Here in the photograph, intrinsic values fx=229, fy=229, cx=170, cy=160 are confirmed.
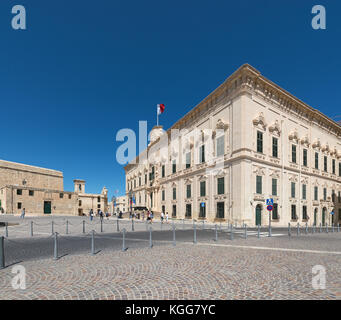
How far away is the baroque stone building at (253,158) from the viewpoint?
91.7 ft

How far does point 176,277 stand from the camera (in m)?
5.81

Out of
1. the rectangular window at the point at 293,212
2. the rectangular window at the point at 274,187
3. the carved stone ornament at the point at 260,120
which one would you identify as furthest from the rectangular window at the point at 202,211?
the carved stone ornament at the point at 260,120

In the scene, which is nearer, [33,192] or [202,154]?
[202,154]

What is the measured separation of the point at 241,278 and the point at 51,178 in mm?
76763

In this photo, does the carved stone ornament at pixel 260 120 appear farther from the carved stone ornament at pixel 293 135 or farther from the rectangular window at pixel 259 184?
the rectangular window at pixel 259 184

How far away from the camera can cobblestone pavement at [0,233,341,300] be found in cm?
470

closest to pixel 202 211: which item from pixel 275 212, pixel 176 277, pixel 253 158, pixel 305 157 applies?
pixel 275 212

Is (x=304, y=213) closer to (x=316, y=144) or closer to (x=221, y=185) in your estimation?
(x=316, y=144)

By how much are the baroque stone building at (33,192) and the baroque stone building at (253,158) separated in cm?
2994

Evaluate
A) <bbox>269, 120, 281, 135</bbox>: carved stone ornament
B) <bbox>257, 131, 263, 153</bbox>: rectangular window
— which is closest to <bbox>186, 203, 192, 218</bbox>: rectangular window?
<bbox>257, 131, 263, 153</bbox>: rectangular window

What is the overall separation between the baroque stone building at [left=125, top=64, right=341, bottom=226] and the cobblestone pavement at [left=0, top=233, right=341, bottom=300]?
20.1 m

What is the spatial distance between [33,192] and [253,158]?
4852 centimetres

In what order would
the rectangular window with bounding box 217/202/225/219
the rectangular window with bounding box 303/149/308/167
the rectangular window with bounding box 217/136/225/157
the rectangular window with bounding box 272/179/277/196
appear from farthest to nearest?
the rectangular window with bounding box 303/149/308/167
the rectangular window with bounding box 217/136/225/157
the rectangular window with bounding box 272/179/277/196
the rectangular window with bounding box 217/202/225/219

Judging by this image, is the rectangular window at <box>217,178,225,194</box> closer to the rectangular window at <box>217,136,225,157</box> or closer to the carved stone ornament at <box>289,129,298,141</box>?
the rectangular window at <box>217,136,225,157</box>
